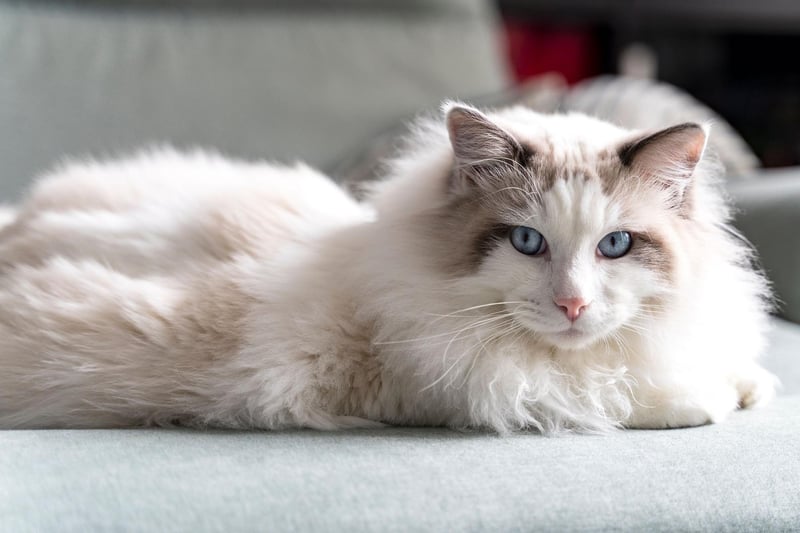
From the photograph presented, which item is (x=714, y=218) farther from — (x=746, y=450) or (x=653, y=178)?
(x=746, y=450)

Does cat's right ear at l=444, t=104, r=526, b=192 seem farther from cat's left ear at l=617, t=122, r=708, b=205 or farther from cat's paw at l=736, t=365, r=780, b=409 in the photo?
cat's paw at l=736, t=365, r=780, b=409

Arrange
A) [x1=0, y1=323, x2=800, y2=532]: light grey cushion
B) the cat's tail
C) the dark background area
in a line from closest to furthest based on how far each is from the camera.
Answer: [x1=0, y1=323, x2=800, y2=532]: light grey cushion, the cat's tail, the dark background area

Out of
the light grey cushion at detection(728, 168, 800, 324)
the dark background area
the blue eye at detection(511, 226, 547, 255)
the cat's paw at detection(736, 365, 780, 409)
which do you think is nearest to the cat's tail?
the blue eye at detection(511, 226, 547, 255)

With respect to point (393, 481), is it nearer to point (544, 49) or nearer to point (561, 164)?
point (561, 164)

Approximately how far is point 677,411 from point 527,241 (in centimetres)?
36

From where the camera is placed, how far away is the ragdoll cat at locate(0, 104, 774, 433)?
1.16 metres

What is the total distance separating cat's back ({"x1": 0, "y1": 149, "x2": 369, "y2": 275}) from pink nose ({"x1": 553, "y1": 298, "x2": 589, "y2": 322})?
46 centimetres

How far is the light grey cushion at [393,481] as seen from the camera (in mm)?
906

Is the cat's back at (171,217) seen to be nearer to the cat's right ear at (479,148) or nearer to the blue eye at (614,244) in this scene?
the cat's right ear at (479,148)

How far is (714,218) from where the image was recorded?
4.36ft

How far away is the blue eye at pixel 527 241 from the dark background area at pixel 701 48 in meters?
2.82

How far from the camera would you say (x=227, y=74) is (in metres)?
2.57

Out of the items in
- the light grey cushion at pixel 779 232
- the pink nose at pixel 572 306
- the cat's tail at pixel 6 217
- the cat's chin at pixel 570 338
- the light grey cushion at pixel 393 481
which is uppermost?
the light grey cushion at pixel 779 232

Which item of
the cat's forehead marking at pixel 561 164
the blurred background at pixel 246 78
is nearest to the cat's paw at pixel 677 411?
the cat's forehead marking at pixel 561 164
